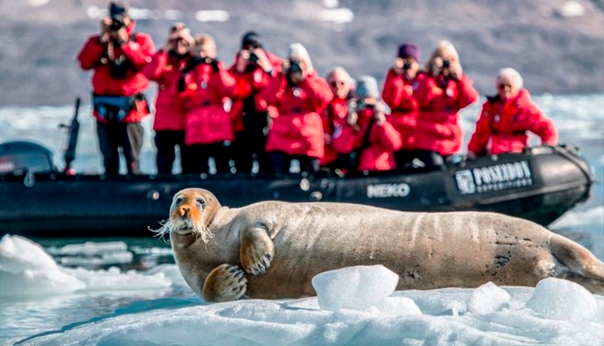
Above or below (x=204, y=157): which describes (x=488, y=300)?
below

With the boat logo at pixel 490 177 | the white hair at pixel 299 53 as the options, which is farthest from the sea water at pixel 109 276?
the white hair at pixel 299 53

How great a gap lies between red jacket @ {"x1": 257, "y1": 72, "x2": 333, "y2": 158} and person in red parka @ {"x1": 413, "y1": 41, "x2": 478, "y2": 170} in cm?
67

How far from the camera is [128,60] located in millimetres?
10172

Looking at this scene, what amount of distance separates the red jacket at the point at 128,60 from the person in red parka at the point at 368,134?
1.43 metres

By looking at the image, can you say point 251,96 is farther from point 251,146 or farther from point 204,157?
point 204,157

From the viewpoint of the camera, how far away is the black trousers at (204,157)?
10289 millimetres

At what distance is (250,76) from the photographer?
10.2 meters

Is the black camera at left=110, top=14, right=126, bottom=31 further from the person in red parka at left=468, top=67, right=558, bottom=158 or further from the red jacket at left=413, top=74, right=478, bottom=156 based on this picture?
the person in red parka at left=468, top=67, right=558, bottom=158

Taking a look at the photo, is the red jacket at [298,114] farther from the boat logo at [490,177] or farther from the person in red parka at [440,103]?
the boat logo at [490,177]

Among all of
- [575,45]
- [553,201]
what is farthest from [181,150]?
[575,45]

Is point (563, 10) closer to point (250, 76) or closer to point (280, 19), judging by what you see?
point (280, 19)

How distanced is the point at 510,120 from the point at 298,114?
4.62 ft

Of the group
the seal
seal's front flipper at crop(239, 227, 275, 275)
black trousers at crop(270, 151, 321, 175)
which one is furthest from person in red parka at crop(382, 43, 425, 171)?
seal's front flipper at crop(239, 227, 275, 275)

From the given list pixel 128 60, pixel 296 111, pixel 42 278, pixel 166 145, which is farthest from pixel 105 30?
pixel 42 278
